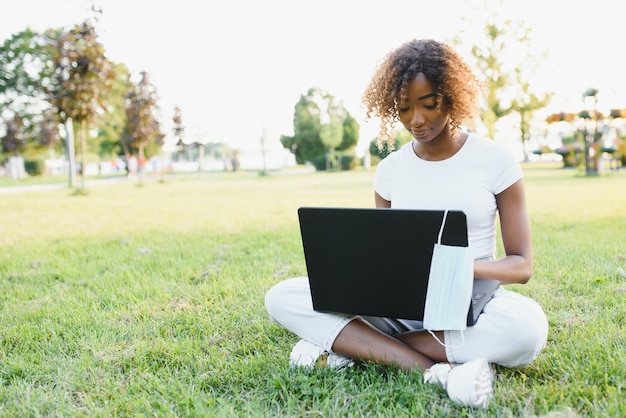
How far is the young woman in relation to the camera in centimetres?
192

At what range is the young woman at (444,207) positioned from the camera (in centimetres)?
192

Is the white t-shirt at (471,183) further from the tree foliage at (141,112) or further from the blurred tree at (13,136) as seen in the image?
the blurred tree at (13,136)

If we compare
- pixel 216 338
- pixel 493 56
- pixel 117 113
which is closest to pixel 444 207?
pixel 216 338

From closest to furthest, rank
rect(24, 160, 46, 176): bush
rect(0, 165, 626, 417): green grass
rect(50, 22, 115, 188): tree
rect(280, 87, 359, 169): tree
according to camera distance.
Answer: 1. rect(0, 165, 626, 417): green grass
2. rect(50, 22, 115, 188): tree
3. rect(280, 87, 359, 169): tree
4. rect(24, 160, 46, 176): bush

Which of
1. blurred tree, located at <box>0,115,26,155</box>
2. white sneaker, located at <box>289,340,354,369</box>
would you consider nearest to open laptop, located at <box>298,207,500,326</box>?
white sneaker, located at <box>289,340,354,369</box>

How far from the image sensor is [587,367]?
1988mm

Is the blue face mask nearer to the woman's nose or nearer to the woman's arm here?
the woman's arm

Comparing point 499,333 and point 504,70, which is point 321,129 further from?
point 499,333

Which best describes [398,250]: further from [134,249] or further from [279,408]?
[134,249]

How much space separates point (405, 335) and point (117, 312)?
1.72m

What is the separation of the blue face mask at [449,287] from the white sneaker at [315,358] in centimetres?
48

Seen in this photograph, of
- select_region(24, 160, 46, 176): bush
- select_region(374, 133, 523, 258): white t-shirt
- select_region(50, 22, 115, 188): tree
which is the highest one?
select_region(50, 22, 115, 188): tree

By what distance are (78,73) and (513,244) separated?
1307cm

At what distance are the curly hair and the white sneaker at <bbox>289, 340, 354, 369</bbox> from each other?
1021 millimetres
